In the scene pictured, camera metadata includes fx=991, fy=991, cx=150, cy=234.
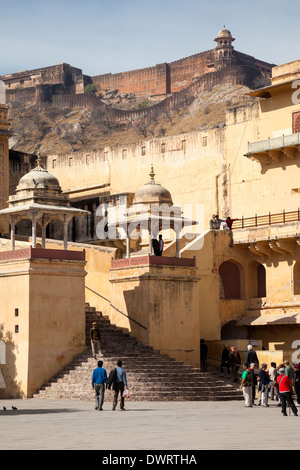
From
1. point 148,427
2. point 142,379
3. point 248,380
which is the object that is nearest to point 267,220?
point 142,379

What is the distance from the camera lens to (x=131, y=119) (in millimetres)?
72688

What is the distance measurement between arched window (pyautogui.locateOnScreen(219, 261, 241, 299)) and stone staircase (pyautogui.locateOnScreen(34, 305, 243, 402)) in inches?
324

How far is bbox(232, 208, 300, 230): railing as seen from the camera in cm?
3253

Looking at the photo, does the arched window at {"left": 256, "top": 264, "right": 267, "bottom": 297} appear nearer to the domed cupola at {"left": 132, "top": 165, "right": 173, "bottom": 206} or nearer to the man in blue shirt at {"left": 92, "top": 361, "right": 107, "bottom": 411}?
the domed cupola at {"left": 132, "top": 165, "right": 173, "bottom": 206}

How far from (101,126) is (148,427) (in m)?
59.6

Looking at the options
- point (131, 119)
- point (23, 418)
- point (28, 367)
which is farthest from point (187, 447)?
point (131, 119)

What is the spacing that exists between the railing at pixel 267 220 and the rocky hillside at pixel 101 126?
1270 inches

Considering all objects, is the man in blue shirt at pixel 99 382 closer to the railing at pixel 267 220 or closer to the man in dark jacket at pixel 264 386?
the man in dark jacket at pixel 264 386

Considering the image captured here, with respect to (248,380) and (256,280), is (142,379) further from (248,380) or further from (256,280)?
(256,280)

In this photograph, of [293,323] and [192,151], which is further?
[192,151]

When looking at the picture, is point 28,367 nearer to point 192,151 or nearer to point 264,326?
point 264,326

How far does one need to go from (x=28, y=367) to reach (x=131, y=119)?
166ft

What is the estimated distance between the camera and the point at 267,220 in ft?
110

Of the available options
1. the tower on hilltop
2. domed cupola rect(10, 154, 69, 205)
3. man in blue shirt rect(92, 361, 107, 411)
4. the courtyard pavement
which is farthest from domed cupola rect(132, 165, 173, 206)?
the tower on hilltop
